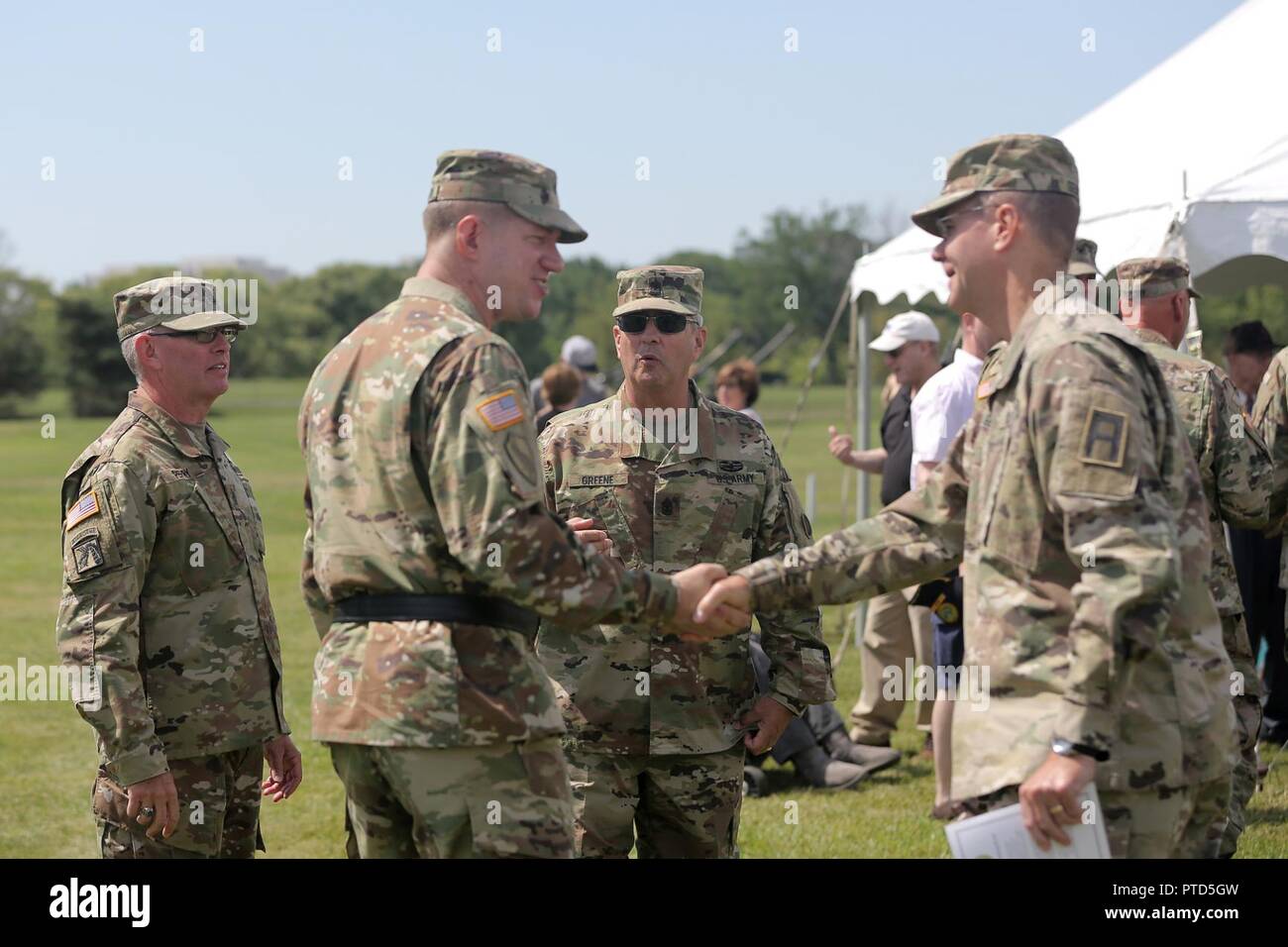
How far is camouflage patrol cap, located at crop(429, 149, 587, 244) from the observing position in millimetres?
3713

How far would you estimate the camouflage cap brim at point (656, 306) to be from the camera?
16.3ft

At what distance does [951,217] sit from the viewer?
12.0 feet

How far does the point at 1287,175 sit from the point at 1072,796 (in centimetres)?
594

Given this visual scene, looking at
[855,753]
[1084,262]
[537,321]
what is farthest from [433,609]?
[537,321]

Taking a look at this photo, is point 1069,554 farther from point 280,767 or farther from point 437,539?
point 280,767

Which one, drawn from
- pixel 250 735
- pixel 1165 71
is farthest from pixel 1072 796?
pixel 1165 71

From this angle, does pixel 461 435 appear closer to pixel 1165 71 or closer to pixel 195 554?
pixel 195 554

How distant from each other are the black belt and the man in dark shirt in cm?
559

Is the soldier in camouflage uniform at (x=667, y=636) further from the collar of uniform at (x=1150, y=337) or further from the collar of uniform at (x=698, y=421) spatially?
the collar of uniform at (x=1150, y=337)

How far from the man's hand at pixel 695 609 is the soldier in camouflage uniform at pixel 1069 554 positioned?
30.8 inches

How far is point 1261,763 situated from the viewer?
27.7 feet

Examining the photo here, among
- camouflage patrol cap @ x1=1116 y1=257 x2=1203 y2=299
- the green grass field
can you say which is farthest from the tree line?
camouflage patrol cap @ x1=1116 y1=257 x2=1203 y2=299

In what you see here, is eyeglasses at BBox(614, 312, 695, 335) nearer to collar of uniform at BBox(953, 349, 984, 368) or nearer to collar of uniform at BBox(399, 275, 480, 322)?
collar of uniform at BBox(399, 275, 480, 322)

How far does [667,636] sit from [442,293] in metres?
1.58
